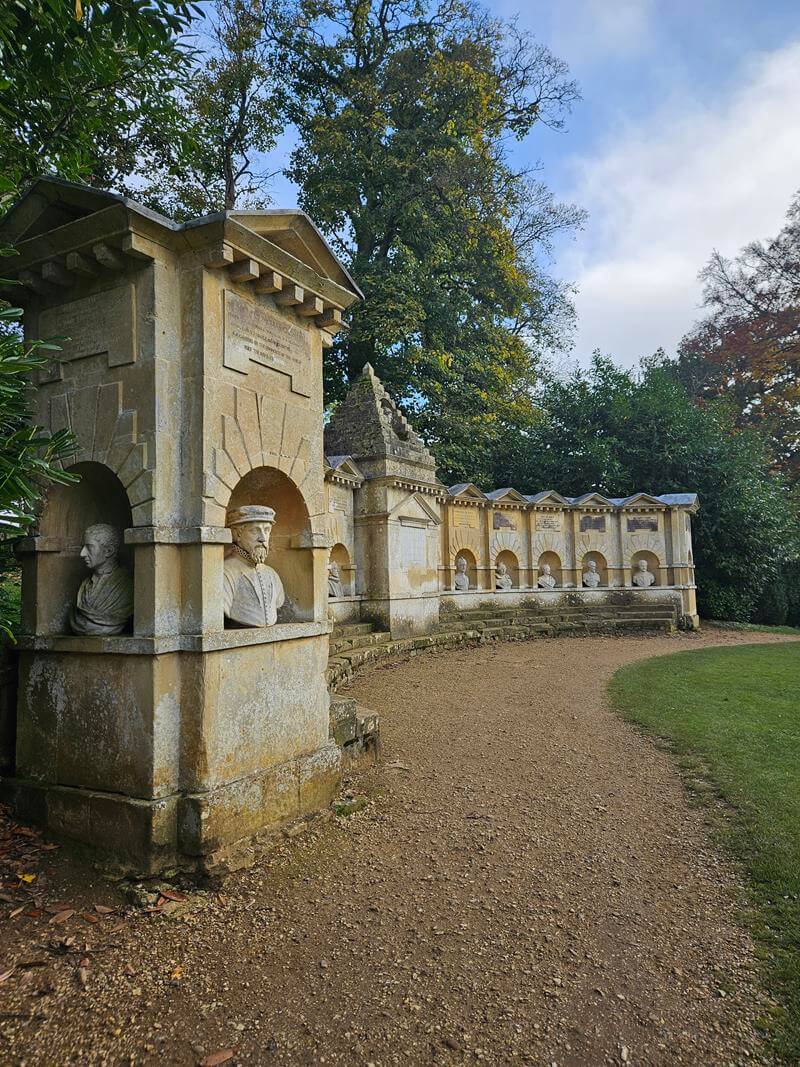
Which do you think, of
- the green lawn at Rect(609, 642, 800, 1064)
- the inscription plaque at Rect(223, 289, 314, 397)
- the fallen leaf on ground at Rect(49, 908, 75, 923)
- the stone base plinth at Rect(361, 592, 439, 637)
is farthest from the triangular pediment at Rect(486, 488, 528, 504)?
the fallen leaf on ground at Rect(49, 908, 75, 923)

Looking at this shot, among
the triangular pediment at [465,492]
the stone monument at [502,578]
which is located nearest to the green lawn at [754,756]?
the stone monument at [502,578]

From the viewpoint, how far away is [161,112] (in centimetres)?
531

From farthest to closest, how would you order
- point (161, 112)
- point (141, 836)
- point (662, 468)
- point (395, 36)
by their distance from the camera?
point (662, 468) → point (395, 36) → point (161, 112) → point (141, 836)

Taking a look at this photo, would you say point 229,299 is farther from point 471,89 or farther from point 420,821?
point 471,89

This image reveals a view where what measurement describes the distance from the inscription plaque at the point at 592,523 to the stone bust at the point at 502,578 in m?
2.58

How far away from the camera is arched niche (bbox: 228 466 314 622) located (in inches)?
177

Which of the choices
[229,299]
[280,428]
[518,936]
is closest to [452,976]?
[518,936]

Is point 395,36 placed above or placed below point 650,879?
above

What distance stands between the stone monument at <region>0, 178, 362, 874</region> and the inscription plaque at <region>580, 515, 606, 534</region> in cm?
1332

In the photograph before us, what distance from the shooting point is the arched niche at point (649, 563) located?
648 inches

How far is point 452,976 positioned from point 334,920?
69 cm

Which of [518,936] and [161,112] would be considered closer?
[518,936]

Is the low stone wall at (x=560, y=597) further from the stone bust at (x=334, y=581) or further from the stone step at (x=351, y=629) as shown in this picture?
the stone bust at (x=334, y=581)

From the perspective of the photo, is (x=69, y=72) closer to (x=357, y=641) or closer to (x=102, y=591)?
(x=102, y=591)
